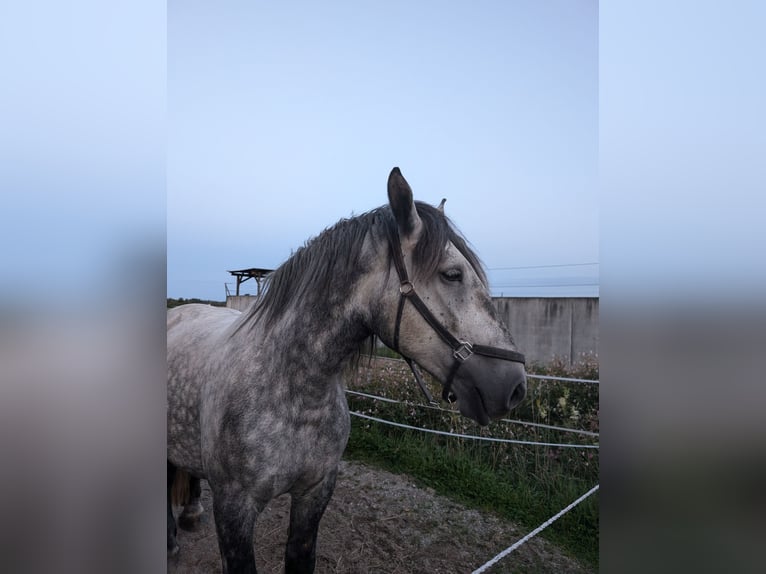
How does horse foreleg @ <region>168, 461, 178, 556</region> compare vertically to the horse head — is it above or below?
below

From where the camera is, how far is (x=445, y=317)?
4.80 ft

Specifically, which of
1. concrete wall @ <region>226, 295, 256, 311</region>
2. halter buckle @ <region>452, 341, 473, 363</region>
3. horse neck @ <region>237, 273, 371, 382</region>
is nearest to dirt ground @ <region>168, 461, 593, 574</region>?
horse neck @ <region>237, 273, 371, 382</region>

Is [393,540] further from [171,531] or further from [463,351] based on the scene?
[463,351]

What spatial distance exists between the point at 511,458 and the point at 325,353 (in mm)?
3132

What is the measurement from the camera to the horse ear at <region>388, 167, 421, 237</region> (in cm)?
144

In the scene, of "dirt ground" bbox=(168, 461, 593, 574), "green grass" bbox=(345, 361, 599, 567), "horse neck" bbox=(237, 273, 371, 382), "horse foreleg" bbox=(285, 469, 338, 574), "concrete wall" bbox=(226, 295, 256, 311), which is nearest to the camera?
"horse neck" bbox=(237, 273, 371, 382)

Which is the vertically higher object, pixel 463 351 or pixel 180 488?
pixel 463 351

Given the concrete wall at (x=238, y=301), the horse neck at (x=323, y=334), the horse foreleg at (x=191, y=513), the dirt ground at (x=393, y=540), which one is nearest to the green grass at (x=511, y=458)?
the dirt ground at (x=393, y=540)

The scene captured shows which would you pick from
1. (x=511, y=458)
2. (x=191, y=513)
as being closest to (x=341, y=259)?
(x=191, y=513)

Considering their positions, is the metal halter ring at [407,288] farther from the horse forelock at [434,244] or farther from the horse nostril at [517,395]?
the horse nostril at [517,395]

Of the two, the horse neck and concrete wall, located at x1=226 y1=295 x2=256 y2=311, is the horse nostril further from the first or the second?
concrete wall, located at x1=226 y1=295 x2=256 y2=311
